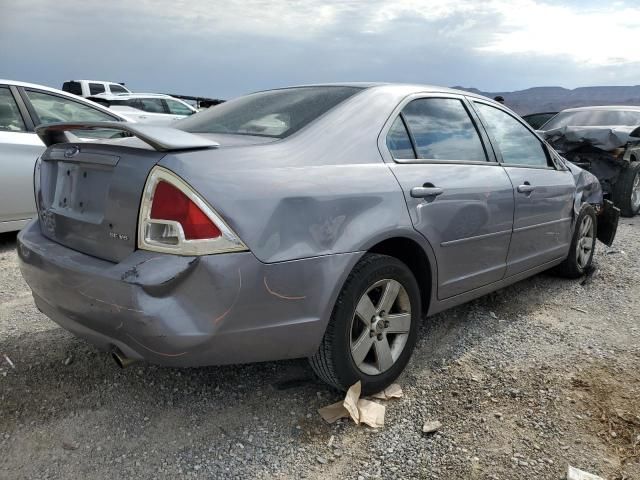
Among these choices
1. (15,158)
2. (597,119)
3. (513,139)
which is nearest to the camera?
(513,139)

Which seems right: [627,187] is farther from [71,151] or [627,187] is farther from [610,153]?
[71,151]

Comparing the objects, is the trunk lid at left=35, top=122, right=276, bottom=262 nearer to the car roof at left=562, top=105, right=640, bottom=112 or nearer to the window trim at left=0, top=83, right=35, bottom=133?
the window trim at left=0, top=83, right=35, bottom=133

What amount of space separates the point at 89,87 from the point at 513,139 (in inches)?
828

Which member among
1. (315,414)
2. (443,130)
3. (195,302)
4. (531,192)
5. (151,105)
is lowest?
(315,414)

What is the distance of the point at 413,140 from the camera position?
281 cm

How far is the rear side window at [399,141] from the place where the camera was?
267 cm

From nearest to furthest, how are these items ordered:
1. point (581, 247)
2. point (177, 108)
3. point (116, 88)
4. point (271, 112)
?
point (271, 112) → point (581, 247) → point (177, 108) → point (116, 88)

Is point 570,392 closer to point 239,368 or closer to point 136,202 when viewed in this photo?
point 239,368

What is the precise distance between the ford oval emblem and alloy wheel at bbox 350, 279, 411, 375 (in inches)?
54.9

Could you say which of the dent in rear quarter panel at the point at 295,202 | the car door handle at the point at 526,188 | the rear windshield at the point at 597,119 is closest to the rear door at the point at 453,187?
the car door handle at the point at 526,188

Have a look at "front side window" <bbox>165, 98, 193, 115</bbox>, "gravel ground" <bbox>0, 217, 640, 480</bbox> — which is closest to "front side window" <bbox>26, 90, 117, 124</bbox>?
"gravel ground" <bbox>0, 217, 640, 480</bbox>

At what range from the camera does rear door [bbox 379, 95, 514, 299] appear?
2668 millimetres

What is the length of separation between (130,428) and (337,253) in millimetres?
1173

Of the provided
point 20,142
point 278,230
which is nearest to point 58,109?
point 20,142
